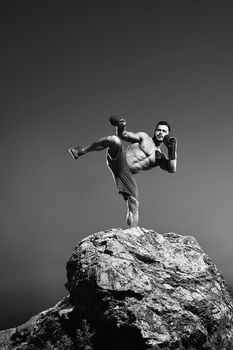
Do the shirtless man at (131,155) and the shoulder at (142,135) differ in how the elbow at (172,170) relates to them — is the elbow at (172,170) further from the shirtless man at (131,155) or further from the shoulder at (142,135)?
the shoulder at (142,135)

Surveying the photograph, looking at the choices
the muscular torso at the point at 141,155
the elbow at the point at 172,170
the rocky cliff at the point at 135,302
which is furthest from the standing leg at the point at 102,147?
the rocky cliff at the point at 135,302

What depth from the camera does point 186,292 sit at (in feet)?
23.1

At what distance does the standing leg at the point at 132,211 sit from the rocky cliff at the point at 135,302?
1.17 feet

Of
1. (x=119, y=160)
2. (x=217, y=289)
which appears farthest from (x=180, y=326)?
(x=119, y=160)

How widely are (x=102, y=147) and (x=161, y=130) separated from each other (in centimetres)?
164

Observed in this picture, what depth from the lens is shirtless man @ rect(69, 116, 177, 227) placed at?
8.46 m

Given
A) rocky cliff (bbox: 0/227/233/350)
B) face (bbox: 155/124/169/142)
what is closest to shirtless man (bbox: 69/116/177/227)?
face (bbox: 155/124/169/142)

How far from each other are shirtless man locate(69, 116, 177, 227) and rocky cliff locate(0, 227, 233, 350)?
950 mm

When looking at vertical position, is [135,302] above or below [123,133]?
below

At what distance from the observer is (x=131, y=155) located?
349 inches

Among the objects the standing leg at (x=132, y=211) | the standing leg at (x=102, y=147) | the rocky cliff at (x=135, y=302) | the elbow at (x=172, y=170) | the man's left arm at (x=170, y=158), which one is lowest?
the rocky cliff at (x=135, y=302)

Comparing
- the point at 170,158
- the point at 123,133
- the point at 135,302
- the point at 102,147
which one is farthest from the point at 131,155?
the point at 135,302

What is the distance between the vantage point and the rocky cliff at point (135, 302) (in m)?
6.29

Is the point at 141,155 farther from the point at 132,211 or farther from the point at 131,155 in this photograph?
the point at 132,211
